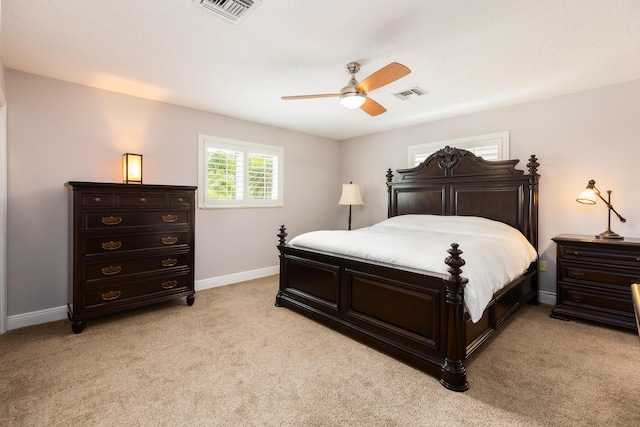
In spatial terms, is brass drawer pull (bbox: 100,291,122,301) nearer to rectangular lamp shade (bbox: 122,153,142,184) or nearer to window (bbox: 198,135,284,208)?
rectangular lamp shade (bbox: 122,153,142,184)

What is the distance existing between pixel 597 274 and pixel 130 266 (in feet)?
15.3

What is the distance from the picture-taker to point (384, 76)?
2.35 metres

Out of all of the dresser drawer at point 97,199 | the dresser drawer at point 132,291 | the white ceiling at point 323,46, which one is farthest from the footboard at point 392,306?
the dresser drawer at point 97,199

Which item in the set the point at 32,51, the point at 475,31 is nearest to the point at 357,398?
the point at 475,31

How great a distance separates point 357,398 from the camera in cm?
189

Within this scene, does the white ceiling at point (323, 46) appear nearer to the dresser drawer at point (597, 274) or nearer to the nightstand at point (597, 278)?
the nightstand at point (597, 278)

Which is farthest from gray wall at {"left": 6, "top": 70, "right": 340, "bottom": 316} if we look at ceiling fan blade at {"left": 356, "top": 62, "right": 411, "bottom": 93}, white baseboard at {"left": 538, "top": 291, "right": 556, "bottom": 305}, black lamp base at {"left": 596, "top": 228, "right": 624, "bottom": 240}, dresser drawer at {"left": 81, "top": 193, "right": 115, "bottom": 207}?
black lamp base at {"left": 596, "top": 228, "right": 624, "bottom": 240}

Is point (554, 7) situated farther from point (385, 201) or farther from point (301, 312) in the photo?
point (385, 201)

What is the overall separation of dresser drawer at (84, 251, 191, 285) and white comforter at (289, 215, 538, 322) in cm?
131

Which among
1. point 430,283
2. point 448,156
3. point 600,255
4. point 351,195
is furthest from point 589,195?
point 351,195

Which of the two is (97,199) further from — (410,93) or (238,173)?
(410,93)

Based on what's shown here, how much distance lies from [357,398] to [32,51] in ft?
12.2

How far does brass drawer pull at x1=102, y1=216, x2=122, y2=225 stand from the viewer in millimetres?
2926

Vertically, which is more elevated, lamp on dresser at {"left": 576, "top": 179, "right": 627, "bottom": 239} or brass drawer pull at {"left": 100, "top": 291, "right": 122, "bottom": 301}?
lamp on dresser at {"left": 576, "top": 179, "right": 627, "bottom": 239}
